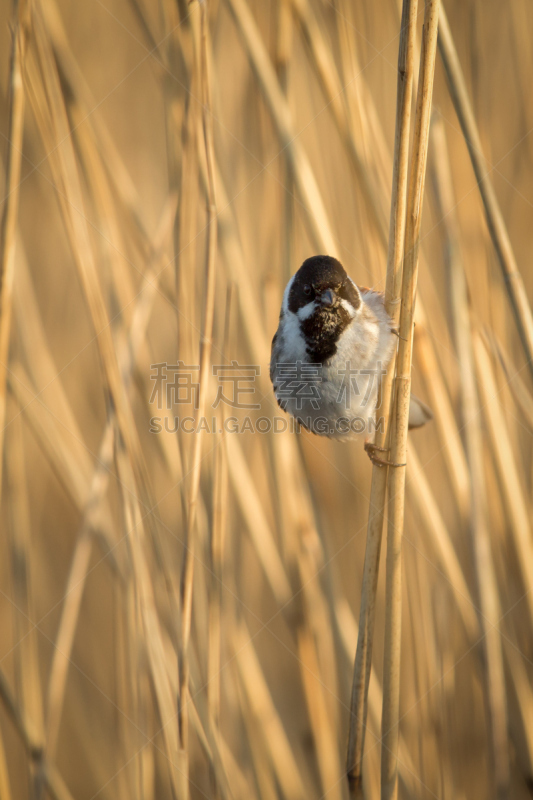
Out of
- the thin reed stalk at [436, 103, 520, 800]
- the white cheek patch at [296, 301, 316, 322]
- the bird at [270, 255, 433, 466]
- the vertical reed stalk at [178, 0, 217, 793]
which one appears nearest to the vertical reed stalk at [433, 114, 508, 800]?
the thin reed stalk at [436, 103, 520, 800]

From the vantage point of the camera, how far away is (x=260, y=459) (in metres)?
2.02

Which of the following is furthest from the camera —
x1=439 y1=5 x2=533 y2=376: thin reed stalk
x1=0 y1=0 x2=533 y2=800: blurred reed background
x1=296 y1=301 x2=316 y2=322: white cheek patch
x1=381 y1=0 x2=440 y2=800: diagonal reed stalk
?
x1=296 y1=301 x2=316 y2=322: white cheek patch

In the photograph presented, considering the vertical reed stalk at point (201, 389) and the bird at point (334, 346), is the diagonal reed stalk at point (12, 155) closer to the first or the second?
the vertical reed stalk at point (201, 389)

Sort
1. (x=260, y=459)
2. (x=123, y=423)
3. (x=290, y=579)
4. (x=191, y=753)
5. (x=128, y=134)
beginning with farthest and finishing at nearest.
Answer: (x=128, y=134) < (x=260, y=459) < (x=191, y=753) < (x=290, y=579) < (x=123, y=423)

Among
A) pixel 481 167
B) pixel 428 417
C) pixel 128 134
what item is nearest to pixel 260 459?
→ pixel 428 417

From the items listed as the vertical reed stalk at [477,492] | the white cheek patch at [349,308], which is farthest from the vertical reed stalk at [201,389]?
the vertical reed stalk at [477,492]

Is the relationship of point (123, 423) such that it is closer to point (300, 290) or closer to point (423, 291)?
point (300, 290)

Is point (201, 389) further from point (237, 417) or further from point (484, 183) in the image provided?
point (484, 183)

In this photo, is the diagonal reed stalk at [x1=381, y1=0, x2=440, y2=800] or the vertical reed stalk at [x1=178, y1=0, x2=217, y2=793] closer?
the diagonal reed stalk at [x1=381, y1=0, x2=440, y2=800]

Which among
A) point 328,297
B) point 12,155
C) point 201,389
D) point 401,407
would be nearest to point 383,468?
point 401,407

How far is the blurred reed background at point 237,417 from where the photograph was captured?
137 centimetres

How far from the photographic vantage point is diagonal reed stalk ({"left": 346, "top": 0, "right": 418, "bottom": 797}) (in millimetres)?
1022

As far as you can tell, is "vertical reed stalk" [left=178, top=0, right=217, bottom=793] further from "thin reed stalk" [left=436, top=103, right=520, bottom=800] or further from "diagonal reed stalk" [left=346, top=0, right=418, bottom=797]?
"thin reed stalk" [left=436, top=103, right=520, bottom=800]

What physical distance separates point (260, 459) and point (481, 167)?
47.1 inches
